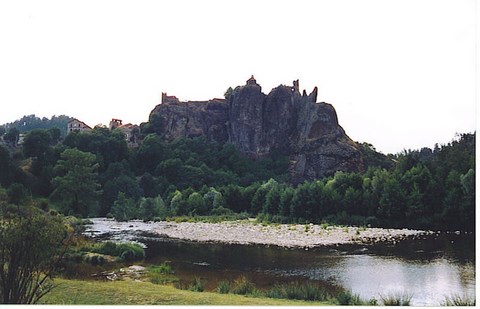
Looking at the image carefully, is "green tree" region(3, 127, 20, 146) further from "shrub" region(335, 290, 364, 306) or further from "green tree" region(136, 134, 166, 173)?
"shrub" region(335, 290, 364, 306)

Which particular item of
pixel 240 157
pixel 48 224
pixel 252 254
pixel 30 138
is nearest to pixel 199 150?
pixel 240 157

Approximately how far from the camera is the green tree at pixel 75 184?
2417 cm

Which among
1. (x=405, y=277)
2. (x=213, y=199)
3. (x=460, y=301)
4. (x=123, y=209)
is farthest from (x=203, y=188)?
(x=460, y=301)

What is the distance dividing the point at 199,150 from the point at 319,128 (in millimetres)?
10682

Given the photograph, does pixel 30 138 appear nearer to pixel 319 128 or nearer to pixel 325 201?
pixel 325 201

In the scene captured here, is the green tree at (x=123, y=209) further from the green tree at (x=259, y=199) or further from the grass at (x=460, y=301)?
the grass at (x=460, y=301)

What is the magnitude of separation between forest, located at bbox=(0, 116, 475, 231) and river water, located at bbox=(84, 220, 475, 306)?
4440mm

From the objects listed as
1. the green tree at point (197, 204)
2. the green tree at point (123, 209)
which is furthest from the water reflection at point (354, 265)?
the green tree at point (197, 204)

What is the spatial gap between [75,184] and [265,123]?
2469 cm

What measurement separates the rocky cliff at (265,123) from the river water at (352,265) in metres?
26.3

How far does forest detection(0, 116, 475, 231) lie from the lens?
20234 mm

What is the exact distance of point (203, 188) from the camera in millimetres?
32062

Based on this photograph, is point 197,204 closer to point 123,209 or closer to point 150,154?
point 123,209

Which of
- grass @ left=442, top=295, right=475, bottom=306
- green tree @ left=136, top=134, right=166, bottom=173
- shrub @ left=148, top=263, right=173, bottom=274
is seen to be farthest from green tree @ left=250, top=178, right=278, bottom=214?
grass @ left=442, top=295, right=475, bottom=306
